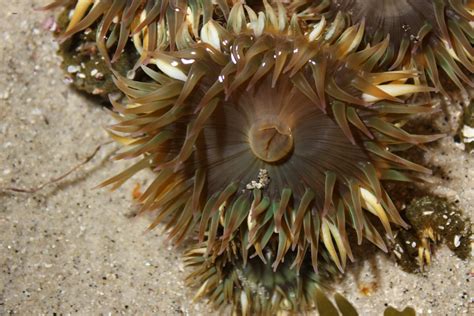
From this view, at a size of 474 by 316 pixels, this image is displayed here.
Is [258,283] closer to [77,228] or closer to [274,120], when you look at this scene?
[274,120]

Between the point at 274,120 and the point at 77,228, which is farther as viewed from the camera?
the point at 77,228

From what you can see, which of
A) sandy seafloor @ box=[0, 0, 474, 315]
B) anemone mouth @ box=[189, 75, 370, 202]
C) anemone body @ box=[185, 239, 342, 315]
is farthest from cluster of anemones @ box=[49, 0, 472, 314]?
sandy seafloor @ box=[0, 0, 474, 315]

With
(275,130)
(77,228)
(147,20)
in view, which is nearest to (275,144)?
(275,130)

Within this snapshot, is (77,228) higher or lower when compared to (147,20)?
lower

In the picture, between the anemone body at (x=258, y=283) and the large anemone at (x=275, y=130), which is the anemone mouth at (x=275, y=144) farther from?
the anemone body at (x=258, y=283)

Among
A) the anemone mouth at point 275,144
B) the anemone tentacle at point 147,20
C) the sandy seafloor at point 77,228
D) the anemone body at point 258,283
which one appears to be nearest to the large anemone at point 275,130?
the anemone mouth at point 275,144

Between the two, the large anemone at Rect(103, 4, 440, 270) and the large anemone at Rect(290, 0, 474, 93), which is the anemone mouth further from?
the large anemone at Rect(290, 0, 474, 93)
